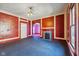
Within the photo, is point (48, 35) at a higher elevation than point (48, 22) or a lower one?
lower

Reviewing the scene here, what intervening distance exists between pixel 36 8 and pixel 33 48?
1.01 metres

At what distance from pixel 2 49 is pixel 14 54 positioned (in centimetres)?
32

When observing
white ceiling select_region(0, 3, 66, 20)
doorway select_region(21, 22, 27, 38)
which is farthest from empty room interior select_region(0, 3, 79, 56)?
doorway select_region(21, 22, 27, 38)

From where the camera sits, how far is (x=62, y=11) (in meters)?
2.19

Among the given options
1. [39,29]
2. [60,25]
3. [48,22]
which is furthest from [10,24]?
[60,25]

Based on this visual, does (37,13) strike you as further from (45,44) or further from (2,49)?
(2,49)

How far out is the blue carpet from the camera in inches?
80.4

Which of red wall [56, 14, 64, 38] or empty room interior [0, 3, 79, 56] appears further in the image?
red wall [56, 14, 64, 38]

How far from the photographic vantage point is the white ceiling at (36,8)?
203 centimetres

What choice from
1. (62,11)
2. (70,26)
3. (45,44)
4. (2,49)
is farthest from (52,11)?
(2,49)

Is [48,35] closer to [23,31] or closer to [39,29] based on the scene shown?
[39,29]

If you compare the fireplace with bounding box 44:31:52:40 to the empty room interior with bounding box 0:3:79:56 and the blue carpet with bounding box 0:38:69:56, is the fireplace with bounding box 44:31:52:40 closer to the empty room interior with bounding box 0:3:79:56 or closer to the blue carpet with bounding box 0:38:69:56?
the empty room interior with bounding box 0:3:79:56

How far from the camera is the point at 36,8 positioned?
2215 mm

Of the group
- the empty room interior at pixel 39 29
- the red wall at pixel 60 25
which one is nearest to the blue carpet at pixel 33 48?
the empty room interior at pixel 39 29
